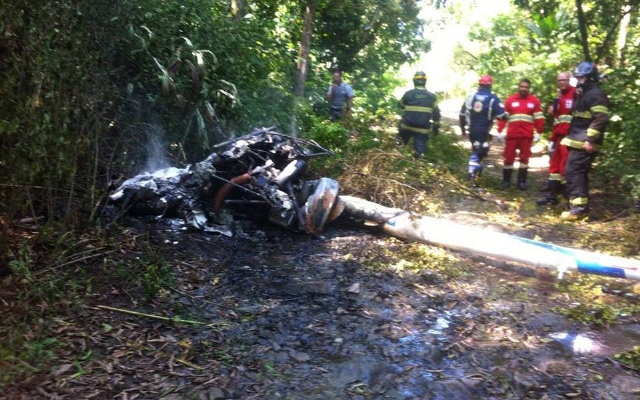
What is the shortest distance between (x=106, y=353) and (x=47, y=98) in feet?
6.07

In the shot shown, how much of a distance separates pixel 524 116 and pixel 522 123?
0.36ft

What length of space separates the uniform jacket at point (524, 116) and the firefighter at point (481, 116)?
6.5 inches

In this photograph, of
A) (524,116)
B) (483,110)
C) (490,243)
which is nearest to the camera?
(490,243)

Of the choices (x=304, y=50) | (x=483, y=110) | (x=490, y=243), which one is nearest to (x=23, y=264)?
(x=490, y=243)

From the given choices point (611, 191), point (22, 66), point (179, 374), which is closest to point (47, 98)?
point (22, 66)

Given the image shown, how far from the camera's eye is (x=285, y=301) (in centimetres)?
456

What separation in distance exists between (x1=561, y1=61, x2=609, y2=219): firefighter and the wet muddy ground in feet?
6.49

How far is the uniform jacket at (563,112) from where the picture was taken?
25.7 ft

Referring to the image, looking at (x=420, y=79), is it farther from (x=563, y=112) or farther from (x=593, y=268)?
(x=593, y=268)

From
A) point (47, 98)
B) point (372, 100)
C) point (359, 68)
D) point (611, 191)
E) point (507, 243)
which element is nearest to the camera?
point (47, 98)

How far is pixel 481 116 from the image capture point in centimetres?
862

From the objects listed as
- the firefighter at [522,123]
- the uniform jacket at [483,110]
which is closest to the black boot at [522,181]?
the firefighter at [522,123]

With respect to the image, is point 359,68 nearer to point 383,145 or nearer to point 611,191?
point 383,145

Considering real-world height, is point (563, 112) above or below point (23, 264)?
above
